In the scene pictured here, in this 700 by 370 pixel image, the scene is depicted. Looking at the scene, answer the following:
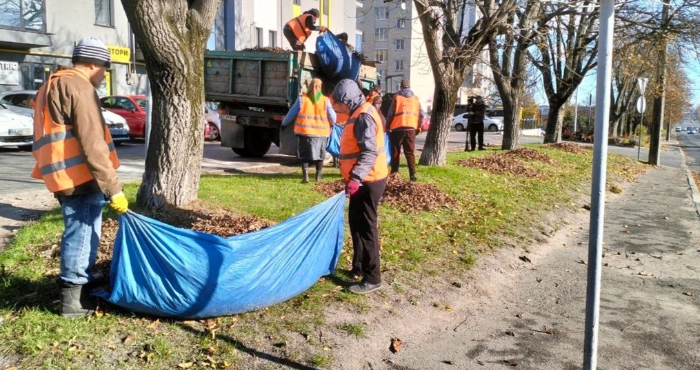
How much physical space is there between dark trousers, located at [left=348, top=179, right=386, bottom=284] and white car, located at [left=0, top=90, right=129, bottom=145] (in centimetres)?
1242

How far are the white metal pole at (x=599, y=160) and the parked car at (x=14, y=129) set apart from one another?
540 inches

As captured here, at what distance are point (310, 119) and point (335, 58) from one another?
8.55 feet

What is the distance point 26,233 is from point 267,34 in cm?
3104

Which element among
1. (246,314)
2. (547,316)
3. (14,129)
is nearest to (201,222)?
(246,314)

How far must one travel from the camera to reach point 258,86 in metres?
11.6

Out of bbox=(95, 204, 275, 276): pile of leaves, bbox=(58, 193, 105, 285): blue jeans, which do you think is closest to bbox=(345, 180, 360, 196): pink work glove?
bbox=(95, 204, 275, 276): pile of leaves

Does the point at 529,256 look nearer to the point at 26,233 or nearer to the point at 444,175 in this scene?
the point at 444,175

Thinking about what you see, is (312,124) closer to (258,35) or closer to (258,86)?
(258,86)

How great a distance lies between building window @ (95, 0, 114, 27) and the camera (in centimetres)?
2561

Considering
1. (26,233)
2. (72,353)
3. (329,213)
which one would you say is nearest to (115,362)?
(72,353)

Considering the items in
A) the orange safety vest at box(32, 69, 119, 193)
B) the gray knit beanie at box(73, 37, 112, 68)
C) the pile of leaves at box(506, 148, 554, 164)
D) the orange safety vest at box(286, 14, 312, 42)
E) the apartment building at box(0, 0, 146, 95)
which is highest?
the apartment building at box(0, 0, 146, 95)

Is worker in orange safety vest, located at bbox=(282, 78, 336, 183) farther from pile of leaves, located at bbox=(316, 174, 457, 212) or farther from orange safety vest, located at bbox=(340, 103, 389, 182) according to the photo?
orange safety vest, located at bbox=(340, 103, 389, 182)

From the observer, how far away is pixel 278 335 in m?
4.04

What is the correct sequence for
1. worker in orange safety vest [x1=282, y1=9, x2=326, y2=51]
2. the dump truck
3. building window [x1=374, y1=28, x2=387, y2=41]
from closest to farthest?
the dump truck < worker in orange safety vest [x1=282, y1=9, x2=326, y2=51] < building window [x1=374, y1=28, x2=387, y2=41]
